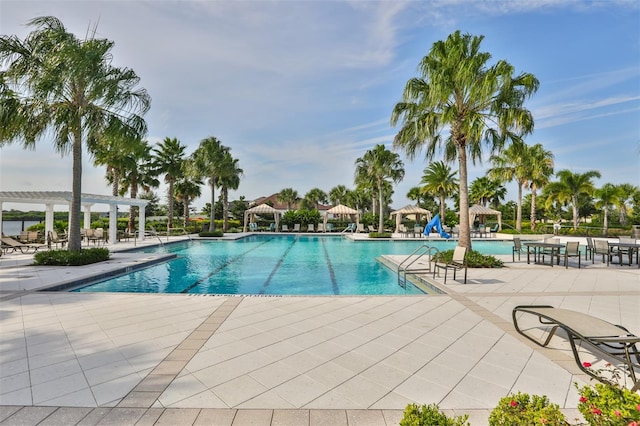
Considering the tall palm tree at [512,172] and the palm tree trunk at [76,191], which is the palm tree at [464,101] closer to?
the palm tree trunk at [76,191]

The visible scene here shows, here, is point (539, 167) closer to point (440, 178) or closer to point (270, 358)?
point (440, 178)

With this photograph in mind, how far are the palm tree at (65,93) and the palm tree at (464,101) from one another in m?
9.30

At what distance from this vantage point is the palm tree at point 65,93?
888 cm

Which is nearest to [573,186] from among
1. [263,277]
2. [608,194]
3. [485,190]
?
[608,194]

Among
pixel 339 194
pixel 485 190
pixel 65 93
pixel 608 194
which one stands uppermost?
pixel 339 194

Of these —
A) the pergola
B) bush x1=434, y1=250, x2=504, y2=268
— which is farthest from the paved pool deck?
the pergola

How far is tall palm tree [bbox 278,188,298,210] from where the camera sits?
2141 inches

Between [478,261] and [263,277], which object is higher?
[478,261]

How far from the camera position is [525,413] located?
1581 millimetres

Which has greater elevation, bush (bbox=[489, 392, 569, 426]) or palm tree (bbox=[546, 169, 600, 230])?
palm tree (bbox=[546, 169, 600, 230])

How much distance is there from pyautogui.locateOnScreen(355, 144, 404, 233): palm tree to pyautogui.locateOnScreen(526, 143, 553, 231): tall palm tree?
11.6 meters

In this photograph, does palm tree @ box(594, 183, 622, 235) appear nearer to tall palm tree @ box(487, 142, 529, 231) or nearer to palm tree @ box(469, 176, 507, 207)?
tall palm tree @ box(487, 142, 529, 231)

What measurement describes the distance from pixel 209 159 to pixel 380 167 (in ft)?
46.1

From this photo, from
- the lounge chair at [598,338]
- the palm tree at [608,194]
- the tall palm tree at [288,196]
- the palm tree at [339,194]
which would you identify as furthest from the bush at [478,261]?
the tall palm tree at [288,196]
